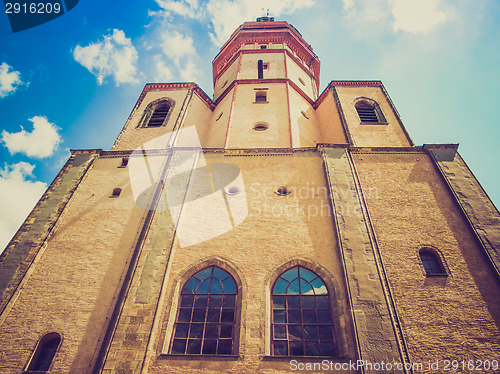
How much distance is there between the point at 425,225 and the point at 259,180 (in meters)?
5.01

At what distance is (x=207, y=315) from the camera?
7.15m

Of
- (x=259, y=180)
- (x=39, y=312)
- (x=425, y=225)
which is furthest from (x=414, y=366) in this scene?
(x=39, y=312)

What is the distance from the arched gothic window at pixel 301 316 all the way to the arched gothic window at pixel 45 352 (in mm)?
4883

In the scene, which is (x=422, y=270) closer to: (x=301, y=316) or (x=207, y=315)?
(x=301, y=316)

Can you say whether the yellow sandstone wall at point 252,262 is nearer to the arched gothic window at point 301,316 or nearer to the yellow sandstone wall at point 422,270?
the arched gothic window at point 301,316

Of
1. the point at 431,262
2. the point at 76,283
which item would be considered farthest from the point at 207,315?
the point at 431,262

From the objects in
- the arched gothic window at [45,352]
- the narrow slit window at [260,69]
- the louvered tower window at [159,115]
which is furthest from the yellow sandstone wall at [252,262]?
the narrow slit window at [260,69]

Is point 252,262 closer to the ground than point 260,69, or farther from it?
closer to the ground

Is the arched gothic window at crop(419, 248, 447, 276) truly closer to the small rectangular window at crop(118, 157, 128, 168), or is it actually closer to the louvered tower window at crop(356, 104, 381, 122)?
the louvered tower window at crop(356, 104, 381, 122)

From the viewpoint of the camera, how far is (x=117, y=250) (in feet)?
27.1

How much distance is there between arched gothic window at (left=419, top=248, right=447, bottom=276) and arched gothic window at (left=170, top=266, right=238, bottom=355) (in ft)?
16.2

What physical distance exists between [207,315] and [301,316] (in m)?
2.21

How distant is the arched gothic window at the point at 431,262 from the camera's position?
7.64 m

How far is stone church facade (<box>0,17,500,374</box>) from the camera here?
641 centimetres
